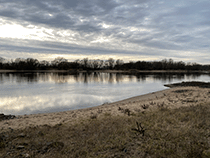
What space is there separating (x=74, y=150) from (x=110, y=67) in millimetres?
187353

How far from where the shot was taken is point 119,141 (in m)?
5.90

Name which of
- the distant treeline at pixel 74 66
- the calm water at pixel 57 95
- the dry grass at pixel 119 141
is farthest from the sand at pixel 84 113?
the distant treeline at pixel 74 66

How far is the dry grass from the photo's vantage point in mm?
5035

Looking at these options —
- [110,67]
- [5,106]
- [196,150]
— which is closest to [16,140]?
[196,150]

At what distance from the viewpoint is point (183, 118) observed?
8203 millimetres

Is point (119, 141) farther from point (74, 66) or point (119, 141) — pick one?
point (74, 66)

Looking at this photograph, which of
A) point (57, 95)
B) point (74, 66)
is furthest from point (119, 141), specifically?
point (74, 66)

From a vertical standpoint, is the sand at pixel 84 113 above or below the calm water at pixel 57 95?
above

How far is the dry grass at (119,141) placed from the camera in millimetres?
5035

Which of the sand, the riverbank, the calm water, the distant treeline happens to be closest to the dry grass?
the riverbank

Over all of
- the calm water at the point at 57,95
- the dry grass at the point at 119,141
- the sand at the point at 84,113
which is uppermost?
the dry grass at the point at 119,141

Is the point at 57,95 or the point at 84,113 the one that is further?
the point at 57,95

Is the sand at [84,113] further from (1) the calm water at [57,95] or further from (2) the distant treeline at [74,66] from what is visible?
(2) the distant treeline at [74,66]

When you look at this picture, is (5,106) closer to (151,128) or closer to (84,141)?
(84,141)
